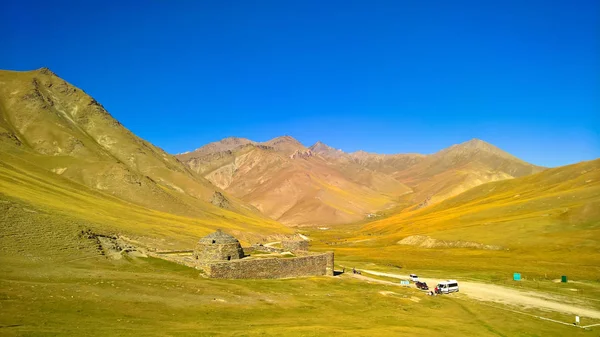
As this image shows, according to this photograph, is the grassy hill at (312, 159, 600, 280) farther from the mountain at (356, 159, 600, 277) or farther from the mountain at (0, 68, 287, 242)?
the mountain at (0, 68, 287, 242)

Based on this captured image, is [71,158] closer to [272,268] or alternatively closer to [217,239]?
[217,239]

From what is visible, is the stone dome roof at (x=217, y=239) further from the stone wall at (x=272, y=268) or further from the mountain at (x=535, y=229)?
the mountain at (x=535, y=229)

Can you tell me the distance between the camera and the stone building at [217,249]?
51312 mm

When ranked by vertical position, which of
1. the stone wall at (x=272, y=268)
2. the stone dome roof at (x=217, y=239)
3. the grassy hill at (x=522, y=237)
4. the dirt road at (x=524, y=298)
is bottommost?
the dirt road at (x=524, y=298)

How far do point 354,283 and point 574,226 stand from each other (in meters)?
72.5

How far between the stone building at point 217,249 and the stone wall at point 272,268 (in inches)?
158

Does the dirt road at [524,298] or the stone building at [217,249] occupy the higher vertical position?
the stone building at [217,249]

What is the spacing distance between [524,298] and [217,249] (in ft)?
129

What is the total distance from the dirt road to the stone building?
973 inches

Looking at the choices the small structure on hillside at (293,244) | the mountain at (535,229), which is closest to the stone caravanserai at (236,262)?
the small structure on hillside at (293,244)

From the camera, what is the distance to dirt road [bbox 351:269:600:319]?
4519 cm

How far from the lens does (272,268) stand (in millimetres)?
52156

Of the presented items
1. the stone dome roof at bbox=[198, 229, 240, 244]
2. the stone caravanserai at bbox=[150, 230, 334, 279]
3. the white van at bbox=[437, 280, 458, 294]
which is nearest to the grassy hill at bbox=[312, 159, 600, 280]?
the white van at bbox=[437, 280, 458, 294]

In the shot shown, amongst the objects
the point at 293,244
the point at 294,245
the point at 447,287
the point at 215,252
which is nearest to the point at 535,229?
the point at 447,287
